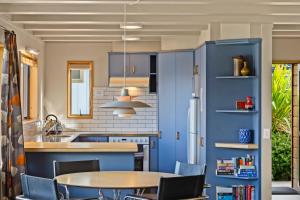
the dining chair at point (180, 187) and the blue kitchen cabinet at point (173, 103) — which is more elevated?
the blue kitchen cabinet at point (173, 103)

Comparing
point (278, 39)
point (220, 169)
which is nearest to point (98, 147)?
point (220, 169)

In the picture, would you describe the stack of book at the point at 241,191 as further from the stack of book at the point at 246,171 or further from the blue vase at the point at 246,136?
the blue vase at the point at 246,136

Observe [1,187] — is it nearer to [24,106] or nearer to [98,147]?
[98,147]

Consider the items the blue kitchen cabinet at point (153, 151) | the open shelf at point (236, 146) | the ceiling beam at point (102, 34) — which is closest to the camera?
the open shelf at point (236, 146)

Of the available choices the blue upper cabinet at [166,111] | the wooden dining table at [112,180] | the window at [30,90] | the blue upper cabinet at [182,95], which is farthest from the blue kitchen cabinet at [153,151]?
the wooden dining table at [112,180]

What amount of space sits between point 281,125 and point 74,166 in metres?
5.87

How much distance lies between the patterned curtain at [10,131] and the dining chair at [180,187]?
235 centimetres

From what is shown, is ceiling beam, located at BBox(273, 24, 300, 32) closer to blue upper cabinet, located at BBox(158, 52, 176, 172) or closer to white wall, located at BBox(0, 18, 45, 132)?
blue upper cabinet, located at BBox(158, 52, 176, 172)

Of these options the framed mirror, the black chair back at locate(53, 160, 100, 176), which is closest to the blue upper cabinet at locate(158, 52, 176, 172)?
the framed mirror

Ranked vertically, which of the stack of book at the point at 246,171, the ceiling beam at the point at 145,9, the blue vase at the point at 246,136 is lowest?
the stack of book at the point at 246,171

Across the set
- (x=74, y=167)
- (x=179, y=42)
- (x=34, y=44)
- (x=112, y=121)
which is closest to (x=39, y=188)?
(x=74, y=167)

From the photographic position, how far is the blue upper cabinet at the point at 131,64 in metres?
9.68

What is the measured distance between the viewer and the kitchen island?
650 centimetres

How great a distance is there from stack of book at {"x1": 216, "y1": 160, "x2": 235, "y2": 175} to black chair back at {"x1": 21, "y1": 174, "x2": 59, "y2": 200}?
320 cm
